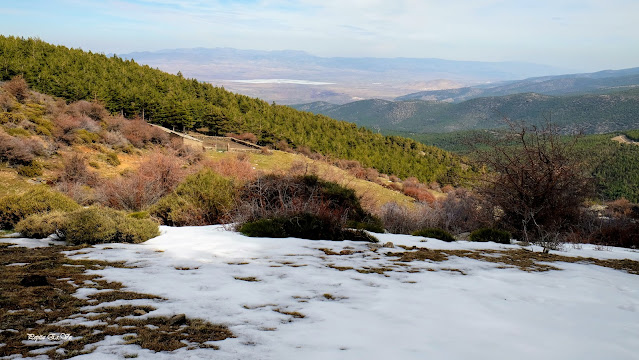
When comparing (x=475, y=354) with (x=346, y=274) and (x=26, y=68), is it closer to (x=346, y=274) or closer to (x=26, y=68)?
(x=346, y=274)

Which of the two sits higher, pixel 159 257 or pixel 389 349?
pixel 389 349

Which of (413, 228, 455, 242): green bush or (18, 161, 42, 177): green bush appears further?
(18, 161, 42, 177): green bush

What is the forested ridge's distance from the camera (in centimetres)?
4753

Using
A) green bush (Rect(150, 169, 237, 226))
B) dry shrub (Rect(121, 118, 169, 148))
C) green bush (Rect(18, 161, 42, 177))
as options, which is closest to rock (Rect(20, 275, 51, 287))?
green bush (Rect(150, 169, 237, 226))

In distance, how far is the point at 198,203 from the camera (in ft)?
34.6

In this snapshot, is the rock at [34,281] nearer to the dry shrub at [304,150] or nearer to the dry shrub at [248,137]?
the dry shrub at [248,137]

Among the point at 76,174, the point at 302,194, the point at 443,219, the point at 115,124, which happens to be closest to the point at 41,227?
the point at 302,194

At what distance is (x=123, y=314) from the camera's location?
295 centimetres

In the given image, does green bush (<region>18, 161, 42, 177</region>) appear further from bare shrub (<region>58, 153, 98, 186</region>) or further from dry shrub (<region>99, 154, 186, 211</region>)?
dry shrub (<region>99, 154, 186, 211</region>)

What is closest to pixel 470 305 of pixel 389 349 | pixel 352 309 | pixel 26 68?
pixel 352 309

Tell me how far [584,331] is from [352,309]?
176cm

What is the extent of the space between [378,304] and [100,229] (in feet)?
15.0

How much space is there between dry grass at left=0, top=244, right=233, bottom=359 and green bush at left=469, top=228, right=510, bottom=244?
696 cm

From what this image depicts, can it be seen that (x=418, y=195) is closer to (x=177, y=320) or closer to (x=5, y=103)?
(x=5, y=103)
